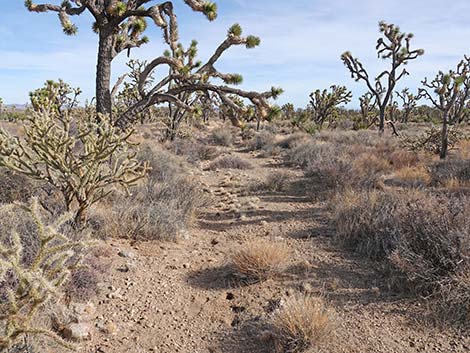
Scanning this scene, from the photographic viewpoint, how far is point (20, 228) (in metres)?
4.51

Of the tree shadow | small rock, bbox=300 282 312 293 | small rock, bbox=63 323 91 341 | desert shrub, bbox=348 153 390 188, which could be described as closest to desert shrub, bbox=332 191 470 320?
small rock, bbox=300 282 312 293

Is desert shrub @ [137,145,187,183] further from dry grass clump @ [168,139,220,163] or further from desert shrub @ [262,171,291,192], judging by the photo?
dry grass clump @ [168,139,220,163]

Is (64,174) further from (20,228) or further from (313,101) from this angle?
(313,101)

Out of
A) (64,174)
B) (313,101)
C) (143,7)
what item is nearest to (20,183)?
(64,174)

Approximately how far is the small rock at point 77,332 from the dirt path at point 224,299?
0.08 m

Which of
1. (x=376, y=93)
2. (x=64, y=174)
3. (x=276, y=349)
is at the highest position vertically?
(x=376, y=93)

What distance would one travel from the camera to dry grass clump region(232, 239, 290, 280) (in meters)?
4.54

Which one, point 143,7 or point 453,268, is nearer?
point 453,268

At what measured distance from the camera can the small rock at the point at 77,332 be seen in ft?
11.0

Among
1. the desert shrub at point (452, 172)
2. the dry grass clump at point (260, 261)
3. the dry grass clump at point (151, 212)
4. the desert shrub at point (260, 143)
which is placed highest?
the desert shrub at point (260, 143)

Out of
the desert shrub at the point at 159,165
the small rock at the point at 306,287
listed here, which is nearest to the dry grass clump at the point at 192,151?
the desert shrub at the point at 159,165

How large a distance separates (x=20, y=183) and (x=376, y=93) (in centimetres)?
1725

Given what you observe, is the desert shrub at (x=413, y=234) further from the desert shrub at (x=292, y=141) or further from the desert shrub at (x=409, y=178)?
the desert shrub at (x=292, y=141)

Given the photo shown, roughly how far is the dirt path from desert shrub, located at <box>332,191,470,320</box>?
0.94 feet
